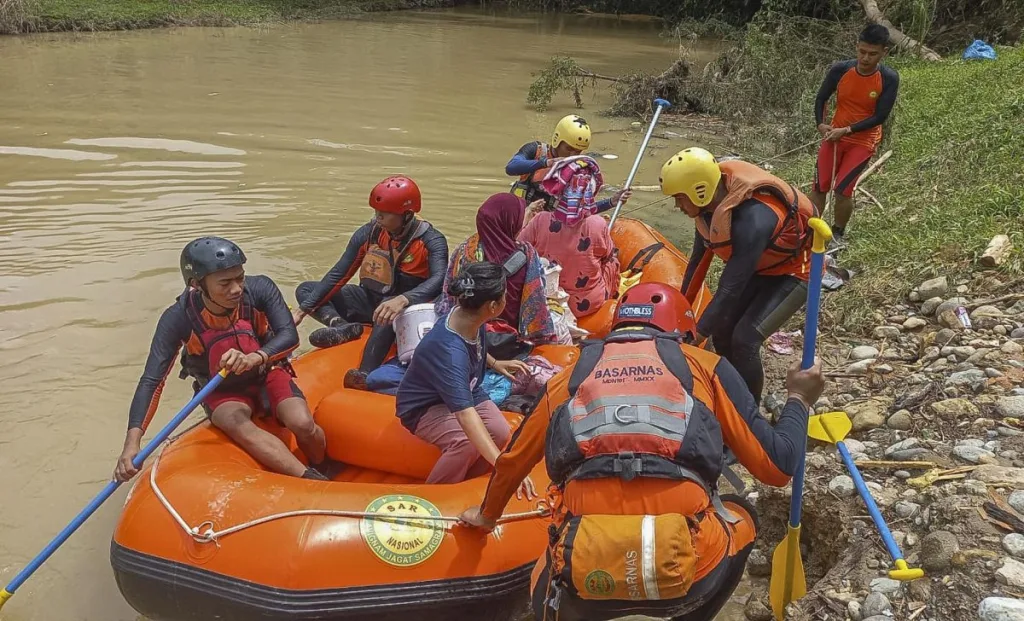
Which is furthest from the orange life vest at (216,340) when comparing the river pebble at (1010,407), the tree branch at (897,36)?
the tree branch at (897,36)

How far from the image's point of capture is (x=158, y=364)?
3.21 meters

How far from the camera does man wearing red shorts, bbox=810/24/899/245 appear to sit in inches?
201

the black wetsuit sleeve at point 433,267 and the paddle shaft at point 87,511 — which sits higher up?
the black wetsuit sleeve at point 433,267

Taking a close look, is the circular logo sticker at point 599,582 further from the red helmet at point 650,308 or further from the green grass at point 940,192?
the green grass at point 940,192

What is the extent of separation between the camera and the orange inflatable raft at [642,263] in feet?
14.1

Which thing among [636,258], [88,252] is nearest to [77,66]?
[88,252]

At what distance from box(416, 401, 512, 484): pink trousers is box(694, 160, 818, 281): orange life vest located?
47.5 inches

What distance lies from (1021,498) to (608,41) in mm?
20815

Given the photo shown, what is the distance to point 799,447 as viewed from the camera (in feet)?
7.30

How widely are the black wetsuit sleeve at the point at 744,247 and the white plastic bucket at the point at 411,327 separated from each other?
134 centimetres

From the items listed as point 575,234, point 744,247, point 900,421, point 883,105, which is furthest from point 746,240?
point 883,105

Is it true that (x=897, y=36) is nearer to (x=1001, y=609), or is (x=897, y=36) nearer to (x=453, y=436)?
(x=453, y=436)

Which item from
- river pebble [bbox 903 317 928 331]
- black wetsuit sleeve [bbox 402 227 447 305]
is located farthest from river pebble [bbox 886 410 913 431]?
black wetsuit sleeve [bbox 402 227 447 305]

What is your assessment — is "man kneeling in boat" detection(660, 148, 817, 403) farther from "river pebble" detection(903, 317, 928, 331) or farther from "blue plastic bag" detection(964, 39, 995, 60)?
"blue plastic bag" detection(964, 39, 995, 60)
